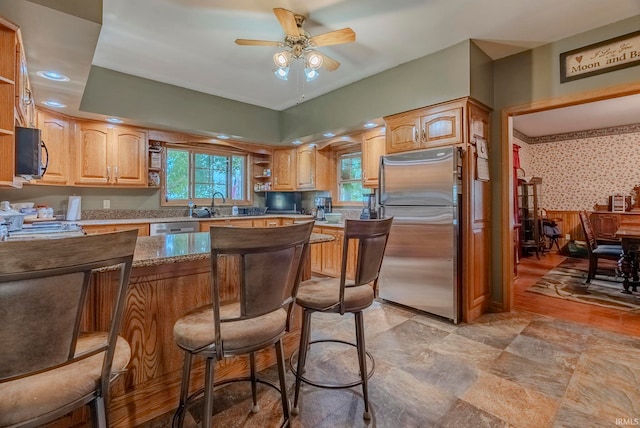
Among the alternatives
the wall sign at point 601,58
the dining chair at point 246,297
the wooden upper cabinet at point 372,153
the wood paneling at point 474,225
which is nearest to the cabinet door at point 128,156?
the wooden upper cabinet at point 372,153

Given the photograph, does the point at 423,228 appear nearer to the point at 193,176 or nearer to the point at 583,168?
the point at 193,176

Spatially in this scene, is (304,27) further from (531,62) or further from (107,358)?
(107,358)

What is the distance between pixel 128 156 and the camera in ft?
13.1

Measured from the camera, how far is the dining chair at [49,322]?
738 mm

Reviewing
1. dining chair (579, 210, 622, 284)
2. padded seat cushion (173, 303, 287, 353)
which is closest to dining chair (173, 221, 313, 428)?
padded seat cushion (173, 303, 287, 353)

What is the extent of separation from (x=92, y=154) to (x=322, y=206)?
3.18m

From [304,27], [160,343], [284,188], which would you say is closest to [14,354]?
[160,343]

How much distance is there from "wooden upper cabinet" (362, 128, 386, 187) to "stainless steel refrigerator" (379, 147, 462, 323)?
0.61 meters

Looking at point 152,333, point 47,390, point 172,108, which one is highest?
point 172,108

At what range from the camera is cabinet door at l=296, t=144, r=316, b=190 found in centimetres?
507

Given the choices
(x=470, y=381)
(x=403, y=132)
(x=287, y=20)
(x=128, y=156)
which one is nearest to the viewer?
(x=470, y=381)

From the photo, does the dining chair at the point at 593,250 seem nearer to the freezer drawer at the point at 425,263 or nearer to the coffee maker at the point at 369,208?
the freezer drawer at the point at 425,263

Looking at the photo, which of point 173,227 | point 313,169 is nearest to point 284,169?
point 313,169

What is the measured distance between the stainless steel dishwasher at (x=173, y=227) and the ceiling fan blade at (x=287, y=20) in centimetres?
278
